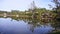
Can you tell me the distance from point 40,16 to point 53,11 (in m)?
0.29

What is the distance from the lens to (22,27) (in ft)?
10.9

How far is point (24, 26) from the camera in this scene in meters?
3.36

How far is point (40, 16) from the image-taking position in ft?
11.0

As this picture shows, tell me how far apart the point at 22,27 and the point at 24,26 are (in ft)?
0.17

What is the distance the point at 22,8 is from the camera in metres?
3.38

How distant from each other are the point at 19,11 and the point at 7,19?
0.94 ft

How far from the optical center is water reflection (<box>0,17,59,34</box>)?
331cm

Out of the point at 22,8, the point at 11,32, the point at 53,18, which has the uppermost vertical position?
the point at 22,8

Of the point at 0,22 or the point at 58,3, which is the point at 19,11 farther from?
the point at 58,3

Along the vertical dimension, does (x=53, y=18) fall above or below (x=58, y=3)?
below

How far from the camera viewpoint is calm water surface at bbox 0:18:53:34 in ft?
10.9

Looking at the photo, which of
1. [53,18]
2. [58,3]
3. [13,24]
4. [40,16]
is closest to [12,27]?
[13,24]

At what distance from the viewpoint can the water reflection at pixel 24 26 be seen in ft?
10.9

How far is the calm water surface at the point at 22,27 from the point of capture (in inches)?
130
